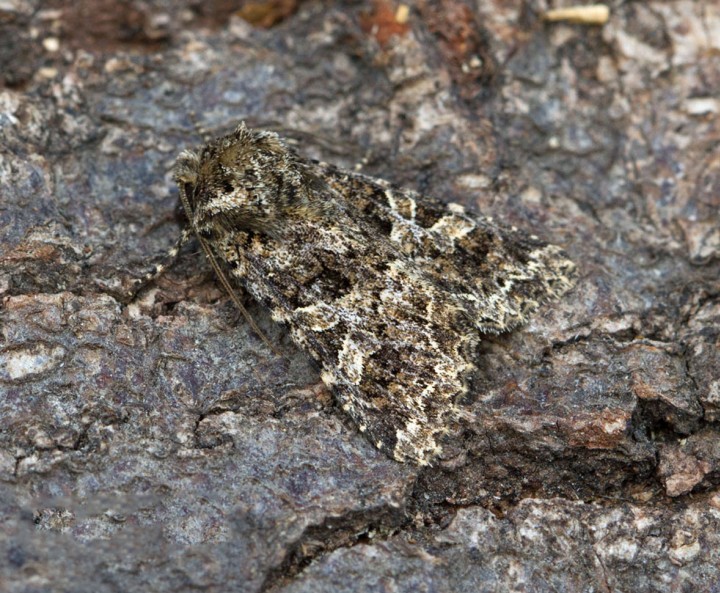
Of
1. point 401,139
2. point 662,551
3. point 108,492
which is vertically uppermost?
point 401,139

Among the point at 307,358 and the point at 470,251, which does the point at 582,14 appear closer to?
the point at 470,251

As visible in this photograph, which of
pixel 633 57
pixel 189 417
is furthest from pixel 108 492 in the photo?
pixel 633 57

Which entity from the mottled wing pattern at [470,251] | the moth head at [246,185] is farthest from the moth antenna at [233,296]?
the mottled wing pattern at [470,251]

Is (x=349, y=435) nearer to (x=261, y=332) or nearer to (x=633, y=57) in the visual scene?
(x=261, y=332)

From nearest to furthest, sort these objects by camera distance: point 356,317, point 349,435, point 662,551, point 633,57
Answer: point 662,551, point 349,435, point 356,317, point 633,57

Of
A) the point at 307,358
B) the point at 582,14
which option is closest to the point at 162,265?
the point at 307,358

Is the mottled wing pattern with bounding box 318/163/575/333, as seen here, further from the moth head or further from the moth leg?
the moth leg
